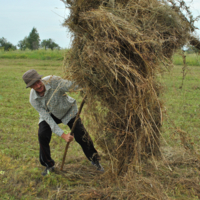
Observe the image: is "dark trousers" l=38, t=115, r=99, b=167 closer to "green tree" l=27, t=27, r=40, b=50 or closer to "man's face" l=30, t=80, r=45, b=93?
"man's face" l=30, t=80, r=45, b=93

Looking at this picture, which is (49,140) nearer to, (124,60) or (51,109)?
(51,109)

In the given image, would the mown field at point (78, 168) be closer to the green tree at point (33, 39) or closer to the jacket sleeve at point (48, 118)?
the jacket sleeve at point (48, 118)

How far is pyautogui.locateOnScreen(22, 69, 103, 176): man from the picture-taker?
9.95 ft

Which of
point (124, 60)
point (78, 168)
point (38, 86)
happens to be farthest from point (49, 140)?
point (124, 60)

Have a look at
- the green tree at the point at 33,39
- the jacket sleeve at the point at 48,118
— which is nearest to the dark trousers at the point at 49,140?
the jacket sleeve at the point at 48,118

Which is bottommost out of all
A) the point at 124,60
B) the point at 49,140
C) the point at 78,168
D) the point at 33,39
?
the point at 78,168

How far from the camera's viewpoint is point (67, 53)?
9.44 ft

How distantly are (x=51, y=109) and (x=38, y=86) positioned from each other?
15.8 inches

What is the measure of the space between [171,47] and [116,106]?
100 centimetres

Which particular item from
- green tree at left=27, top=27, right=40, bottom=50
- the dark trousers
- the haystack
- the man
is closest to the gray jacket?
the man

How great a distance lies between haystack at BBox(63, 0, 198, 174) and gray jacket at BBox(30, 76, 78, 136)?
1.25 ft

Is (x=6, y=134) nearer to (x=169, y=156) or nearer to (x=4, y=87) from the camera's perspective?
(x=169, y=156)

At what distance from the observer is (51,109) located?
3250 millimetres

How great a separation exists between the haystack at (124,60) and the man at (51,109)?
0.45 meters
